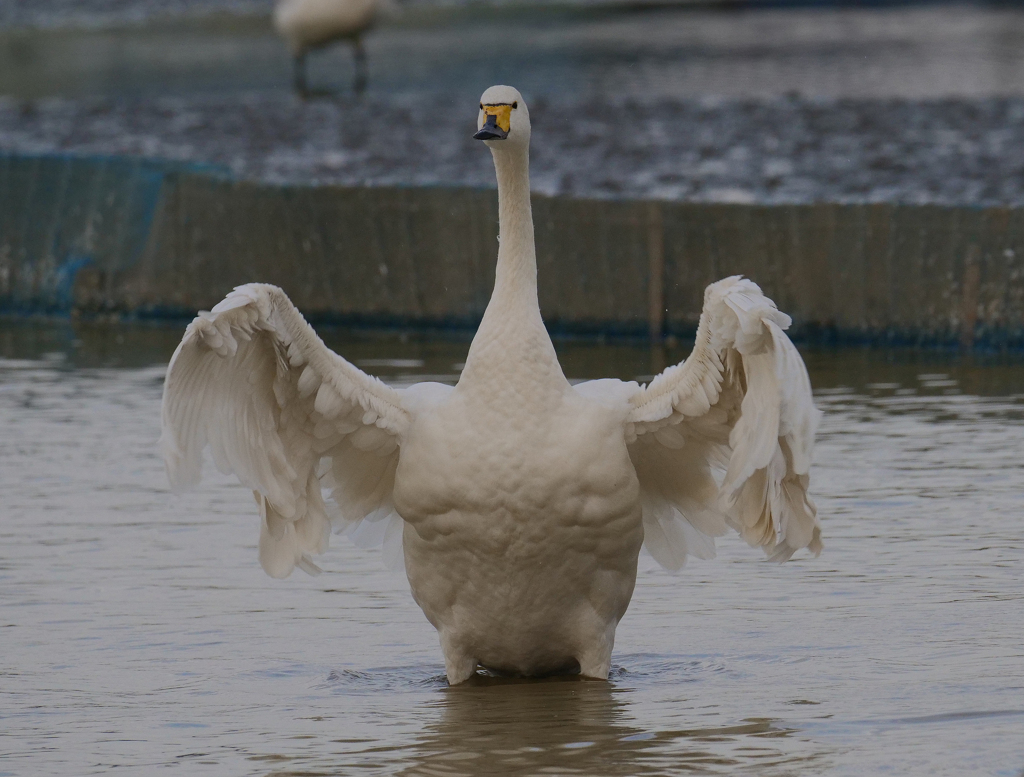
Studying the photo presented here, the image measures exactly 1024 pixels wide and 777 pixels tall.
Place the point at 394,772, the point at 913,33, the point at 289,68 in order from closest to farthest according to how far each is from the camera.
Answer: the point at 394,772 < the point at 289,68 < the point at 913,33

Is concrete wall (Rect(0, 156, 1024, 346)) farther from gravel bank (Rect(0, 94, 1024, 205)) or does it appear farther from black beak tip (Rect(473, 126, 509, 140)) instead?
black beak tip (Rect(473, 126, 509, 140))

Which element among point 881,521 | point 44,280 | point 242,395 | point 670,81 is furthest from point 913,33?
point 242,395

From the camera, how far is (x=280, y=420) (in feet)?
25.6

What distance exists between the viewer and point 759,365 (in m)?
6.96

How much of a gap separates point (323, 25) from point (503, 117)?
2339 centimetres

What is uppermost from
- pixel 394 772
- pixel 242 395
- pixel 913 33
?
pixel 913 33

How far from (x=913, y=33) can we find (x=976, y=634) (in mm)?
32855

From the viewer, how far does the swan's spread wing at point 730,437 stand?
6723 mm

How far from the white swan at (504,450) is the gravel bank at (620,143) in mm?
6876

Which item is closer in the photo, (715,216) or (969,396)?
(969,396)

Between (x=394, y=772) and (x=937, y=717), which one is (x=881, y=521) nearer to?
(x=937, y=717)

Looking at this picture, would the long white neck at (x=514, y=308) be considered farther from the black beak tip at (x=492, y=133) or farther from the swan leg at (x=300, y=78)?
the swan leg at (x=300, y=78)

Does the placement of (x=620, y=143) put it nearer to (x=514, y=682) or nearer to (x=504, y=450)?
(x=514, y=682)

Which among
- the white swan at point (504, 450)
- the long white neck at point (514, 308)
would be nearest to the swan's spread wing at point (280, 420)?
the white swan at point (504, 450)
